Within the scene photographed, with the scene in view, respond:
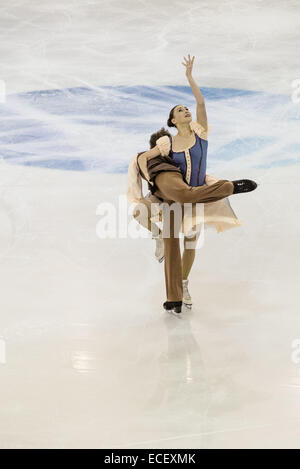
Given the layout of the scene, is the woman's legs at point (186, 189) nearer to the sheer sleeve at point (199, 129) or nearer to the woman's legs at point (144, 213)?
the woman's legs at point (144, 213)

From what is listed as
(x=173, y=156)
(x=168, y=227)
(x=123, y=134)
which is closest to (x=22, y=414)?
(x=168, y=227)

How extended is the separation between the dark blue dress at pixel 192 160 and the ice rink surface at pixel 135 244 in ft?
2.35

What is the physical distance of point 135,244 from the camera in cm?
484

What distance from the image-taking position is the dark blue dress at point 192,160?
3.33 meters

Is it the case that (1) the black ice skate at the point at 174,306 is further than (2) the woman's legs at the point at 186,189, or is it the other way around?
(1) the black ice skate at the point at 174,306

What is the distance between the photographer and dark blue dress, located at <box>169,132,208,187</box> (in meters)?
3.33

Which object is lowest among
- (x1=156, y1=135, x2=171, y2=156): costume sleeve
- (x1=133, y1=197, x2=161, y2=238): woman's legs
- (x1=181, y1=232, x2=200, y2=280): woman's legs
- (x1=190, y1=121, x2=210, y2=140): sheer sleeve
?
(x1=181, y1=232, x2=200, y2=280): woman's legs

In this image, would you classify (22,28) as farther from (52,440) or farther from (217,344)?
(52,440)

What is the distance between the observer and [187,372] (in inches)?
104

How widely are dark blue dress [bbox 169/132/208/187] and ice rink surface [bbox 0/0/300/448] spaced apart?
72 centimetres

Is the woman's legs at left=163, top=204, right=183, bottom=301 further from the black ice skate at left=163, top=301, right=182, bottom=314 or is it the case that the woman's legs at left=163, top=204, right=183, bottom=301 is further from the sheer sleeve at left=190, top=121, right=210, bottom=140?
the sheer sleeve at left=190, top=121, right=210, bottom=140

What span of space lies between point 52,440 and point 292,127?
580 cm

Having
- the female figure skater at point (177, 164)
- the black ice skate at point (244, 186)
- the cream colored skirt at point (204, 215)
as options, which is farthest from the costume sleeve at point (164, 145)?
the black ice skate at point (244, 186)

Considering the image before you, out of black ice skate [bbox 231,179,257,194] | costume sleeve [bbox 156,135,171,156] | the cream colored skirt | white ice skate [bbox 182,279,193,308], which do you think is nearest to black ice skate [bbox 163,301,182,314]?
white ice skate [bbox 182,279,193,308]
